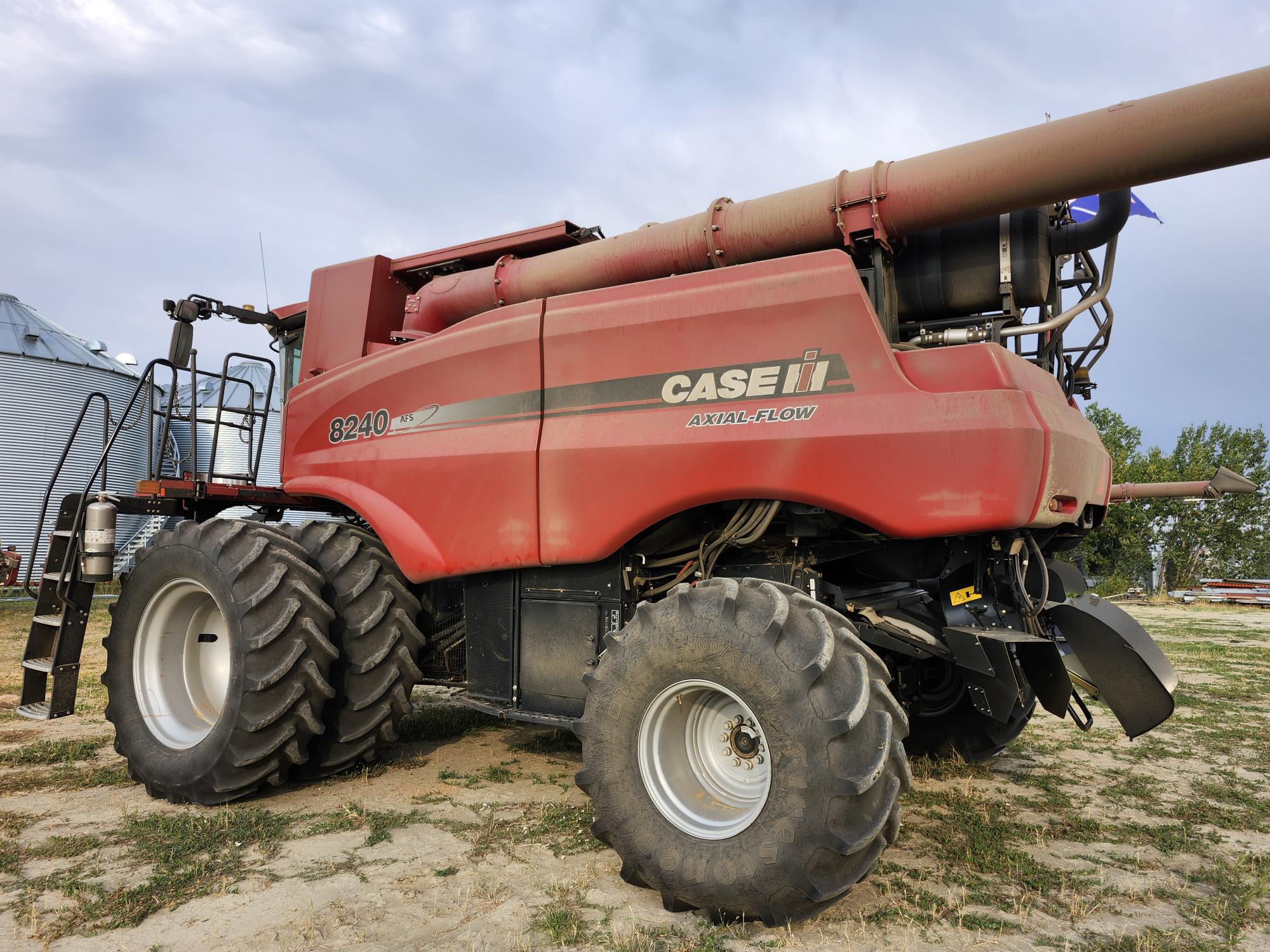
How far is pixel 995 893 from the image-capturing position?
10.9 ft

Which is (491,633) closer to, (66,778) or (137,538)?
(66,778)

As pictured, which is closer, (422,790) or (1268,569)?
(422,790)

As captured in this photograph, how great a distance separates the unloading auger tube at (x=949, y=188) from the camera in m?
3.02

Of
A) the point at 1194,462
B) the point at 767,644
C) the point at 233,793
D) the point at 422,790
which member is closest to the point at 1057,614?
the point at 767,644

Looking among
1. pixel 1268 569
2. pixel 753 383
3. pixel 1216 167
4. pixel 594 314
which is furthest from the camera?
pixel 1268 569

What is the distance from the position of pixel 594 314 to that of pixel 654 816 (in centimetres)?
236

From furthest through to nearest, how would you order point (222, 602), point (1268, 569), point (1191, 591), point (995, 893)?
point (1268, 569), point (1191, 591), point (222, 602), point (995, 893)

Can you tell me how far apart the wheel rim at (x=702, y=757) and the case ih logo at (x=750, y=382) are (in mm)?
1277

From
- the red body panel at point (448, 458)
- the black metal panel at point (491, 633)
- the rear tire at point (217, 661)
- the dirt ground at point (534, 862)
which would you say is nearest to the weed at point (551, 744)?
the dirt ground at point (534, 862)

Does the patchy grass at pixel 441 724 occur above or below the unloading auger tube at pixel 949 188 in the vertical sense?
below

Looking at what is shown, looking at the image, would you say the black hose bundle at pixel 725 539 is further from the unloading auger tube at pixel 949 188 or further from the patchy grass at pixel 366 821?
the patchy grass at pixel 366 821

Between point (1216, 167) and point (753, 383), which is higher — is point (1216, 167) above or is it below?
above

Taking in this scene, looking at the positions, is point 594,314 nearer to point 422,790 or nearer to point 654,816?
point 654,816

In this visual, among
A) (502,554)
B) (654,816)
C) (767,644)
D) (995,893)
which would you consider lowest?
(995,893)
